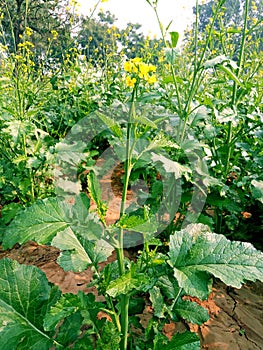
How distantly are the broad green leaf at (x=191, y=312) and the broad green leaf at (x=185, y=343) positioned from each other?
14 centimetres

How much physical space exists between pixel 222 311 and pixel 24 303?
49.7 inches

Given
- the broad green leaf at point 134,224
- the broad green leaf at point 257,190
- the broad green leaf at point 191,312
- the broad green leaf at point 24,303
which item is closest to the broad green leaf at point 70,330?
the broad green leaf at point 24,303

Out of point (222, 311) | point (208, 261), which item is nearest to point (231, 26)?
point (222, 311)

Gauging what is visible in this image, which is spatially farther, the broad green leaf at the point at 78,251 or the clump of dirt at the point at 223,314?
the clump of dirt at the point at 223,314

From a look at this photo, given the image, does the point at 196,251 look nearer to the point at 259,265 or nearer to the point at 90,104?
the point at 259,265

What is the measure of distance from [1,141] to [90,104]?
2.20 m

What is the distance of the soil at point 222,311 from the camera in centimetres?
182

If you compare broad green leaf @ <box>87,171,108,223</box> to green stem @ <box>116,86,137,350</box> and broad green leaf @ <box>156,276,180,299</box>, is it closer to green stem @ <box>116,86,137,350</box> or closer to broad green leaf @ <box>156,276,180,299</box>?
green stem @ <box>116,86,137,350</box>

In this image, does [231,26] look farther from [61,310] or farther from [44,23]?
[44,23]

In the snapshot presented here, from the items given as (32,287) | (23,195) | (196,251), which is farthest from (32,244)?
(196,251)

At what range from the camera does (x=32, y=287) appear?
1343mm

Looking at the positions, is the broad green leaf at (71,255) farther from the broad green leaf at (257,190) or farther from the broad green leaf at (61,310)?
the broad green leaf at (257,190)

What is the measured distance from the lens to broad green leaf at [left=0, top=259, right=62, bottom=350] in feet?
4.14

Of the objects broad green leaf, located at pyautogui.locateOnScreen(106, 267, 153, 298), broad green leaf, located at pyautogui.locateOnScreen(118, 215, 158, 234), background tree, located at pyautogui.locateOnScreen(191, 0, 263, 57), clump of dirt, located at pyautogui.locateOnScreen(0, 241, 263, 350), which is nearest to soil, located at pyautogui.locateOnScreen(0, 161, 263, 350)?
clump of dirt, located at pyautogui.locateOnScreen(0, 241, 263, 350)
